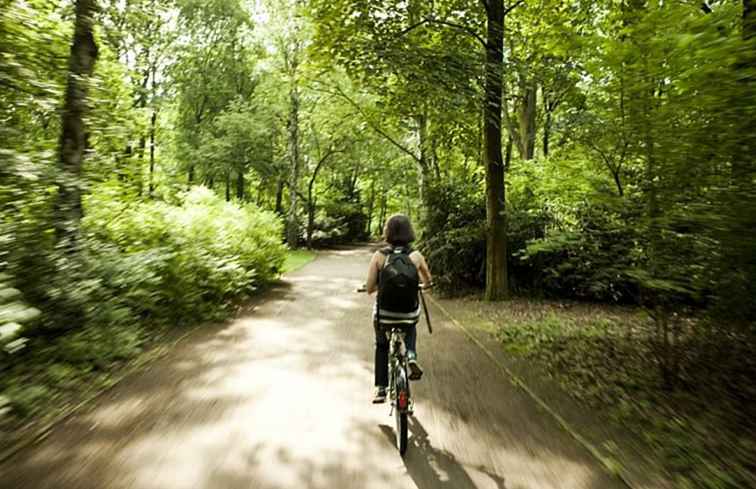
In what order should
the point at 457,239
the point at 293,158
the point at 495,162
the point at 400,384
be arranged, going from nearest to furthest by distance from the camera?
1. the point at 400,384
2. the point at 495,162
3. the point at 457,239
4. the point at 293,158

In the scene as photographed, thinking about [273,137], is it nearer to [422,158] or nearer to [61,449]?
[422,158]

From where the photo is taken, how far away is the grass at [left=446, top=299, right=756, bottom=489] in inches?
153

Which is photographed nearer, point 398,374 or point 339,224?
point 398,374

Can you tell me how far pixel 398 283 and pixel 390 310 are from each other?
0.31m

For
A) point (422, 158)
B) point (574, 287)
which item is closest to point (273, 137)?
point (422, 158)

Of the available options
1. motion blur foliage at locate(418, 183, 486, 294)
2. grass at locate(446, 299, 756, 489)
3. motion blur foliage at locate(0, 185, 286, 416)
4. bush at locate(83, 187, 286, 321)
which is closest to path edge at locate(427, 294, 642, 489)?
grass at locate(446, 299, 756, 489)

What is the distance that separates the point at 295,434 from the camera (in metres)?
4.38

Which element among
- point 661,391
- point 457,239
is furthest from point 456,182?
point 661,391

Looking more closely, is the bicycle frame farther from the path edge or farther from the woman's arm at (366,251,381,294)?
the path edge

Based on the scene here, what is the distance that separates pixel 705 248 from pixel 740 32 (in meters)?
1.93

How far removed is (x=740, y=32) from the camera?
161 inches

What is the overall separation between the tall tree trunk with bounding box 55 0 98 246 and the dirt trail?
7.03ft

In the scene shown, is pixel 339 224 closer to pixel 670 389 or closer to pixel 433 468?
pixel 670 389

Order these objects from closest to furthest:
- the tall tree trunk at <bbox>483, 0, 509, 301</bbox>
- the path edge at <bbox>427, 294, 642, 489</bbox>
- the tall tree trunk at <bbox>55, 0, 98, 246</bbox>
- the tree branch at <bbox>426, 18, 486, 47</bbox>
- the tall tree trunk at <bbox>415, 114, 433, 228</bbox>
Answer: the path edge at <bbox>427, 294, 642, 489</bbox>, the tall tree trunk at <bbox>55, 0, 98, 246</bbox>, the tall tree trunk at <bbox>483, 0, 509, 301</bbox>, the tree branch at <bbox>426, 18, 486, 47</bbox>, the tall tree trunk at <bbox>415, 114, 433, 228</bbox>
